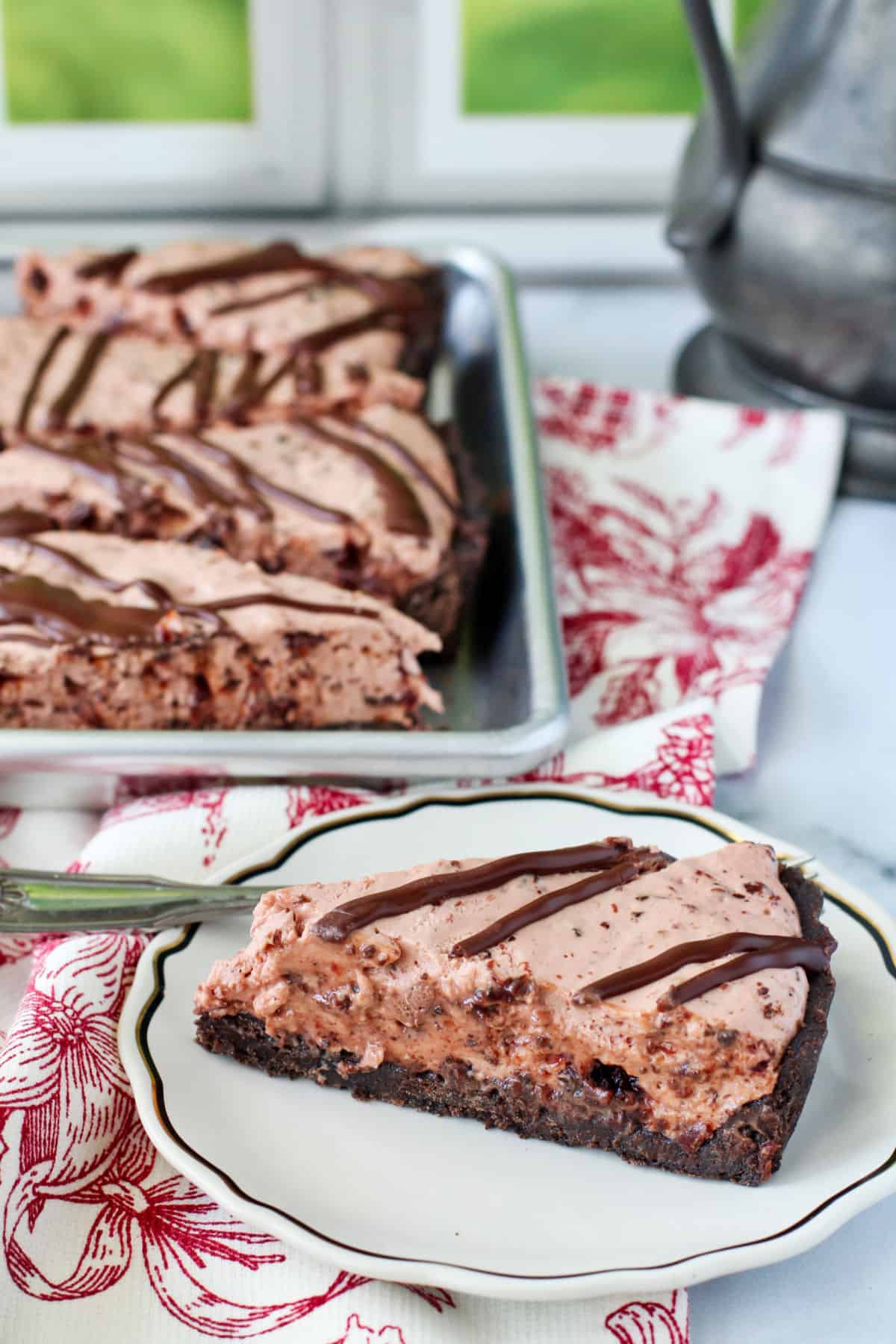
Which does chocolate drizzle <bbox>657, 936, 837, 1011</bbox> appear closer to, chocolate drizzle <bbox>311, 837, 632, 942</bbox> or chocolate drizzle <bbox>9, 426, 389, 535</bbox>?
chocolate drizzle <bbox>311, 837, 632, 942</bbox>

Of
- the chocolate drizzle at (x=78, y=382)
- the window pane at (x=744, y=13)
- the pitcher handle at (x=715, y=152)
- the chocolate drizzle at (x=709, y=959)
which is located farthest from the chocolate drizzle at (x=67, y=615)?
the window pane at (x=744, y=13)

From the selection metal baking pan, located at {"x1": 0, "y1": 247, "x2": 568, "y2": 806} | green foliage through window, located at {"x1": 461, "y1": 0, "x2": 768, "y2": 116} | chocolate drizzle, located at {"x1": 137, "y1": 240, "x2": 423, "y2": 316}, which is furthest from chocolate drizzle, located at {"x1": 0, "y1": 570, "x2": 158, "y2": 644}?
green foliage through window, located at {"x1": 461, "y1": 0, "x2": 768, "y2": 116}

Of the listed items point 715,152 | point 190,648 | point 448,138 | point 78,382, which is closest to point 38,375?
point 78,382

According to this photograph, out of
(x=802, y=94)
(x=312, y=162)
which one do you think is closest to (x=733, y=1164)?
(x=802, y=94)

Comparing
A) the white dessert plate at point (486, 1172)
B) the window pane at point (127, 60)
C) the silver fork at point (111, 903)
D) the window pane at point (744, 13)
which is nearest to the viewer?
the white dessert plate at point (486, 1172)

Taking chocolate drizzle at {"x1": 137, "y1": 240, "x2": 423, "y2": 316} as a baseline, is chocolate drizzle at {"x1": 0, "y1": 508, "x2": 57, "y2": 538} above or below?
below

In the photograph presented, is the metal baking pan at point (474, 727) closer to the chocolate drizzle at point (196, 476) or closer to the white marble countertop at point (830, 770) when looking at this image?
the chocolate drizzle at point (196, 476)

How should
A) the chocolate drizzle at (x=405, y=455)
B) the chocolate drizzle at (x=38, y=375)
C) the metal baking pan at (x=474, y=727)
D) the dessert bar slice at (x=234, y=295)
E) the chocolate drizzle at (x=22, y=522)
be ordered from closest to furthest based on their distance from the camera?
the metal baking pan at (x=474, y=727), the chocolate drizzle at (x=22, y=522), the chocolate drizzle at (x=405, y=455), the chocolate drizzle at (x=38, y=375), the dessert bar slice at (x=234, y=295)
